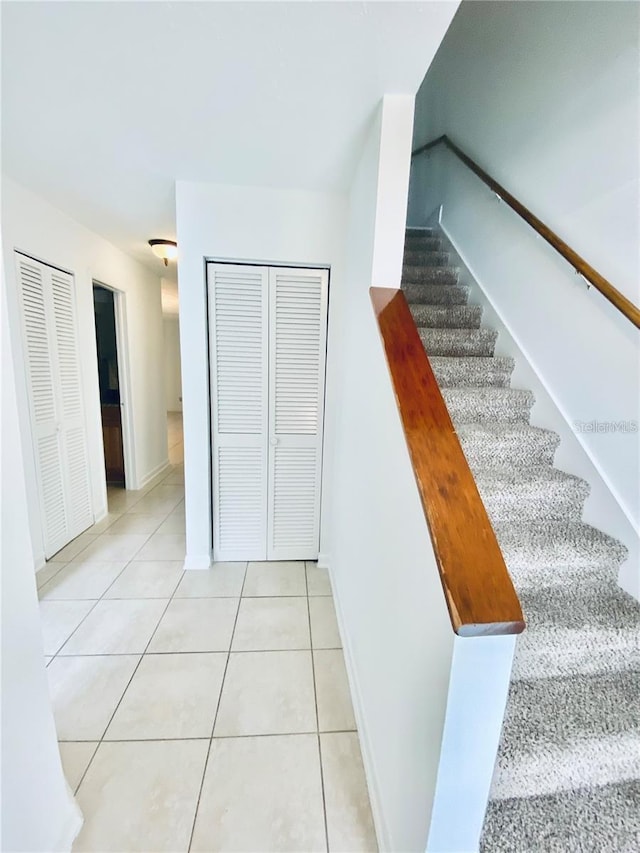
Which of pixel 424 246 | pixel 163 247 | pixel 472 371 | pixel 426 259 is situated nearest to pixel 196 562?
pixel 472 371

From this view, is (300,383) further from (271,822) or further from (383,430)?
(271,822)

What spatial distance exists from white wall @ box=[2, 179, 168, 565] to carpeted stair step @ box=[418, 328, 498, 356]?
2.49m

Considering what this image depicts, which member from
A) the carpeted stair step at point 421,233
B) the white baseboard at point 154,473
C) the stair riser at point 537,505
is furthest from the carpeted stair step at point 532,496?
the white baseboard at point 154,473

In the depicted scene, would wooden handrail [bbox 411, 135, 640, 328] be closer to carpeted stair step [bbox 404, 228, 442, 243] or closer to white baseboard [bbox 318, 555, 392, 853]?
carpeted stair step [bbox 404, 228, 442, 243]

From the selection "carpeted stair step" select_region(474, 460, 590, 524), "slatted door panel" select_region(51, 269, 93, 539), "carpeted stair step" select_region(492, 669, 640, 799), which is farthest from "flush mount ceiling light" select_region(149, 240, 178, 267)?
"carpeted stair step" select_region(492, 669, 640, 799)

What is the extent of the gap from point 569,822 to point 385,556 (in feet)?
2.88

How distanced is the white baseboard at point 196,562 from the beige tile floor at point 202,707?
5 cm

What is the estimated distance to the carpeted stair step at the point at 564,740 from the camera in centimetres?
100

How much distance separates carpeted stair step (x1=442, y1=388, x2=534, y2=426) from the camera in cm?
182

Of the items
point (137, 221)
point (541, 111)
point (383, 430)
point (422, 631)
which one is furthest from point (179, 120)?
point (422, 631)

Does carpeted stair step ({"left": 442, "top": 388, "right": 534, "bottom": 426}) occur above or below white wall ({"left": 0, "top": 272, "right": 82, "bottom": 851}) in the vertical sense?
above

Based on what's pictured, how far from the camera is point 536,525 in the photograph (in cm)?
148

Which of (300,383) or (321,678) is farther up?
(300,383)

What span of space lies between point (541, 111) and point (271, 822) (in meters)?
3.35
